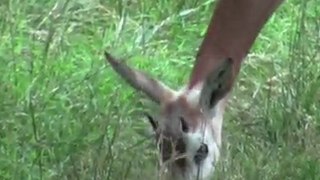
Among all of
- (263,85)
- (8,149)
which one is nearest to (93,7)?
(263,85)

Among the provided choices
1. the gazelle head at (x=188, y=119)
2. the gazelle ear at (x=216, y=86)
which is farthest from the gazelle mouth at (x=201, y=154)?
the gazelle ear at (x=216, y=86)

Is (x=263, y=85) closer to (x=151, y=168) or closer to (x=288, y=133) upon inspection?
(x=288, y=133)

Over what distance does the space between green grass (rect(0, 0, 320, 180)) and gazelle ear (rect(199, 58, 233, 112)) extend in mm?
211

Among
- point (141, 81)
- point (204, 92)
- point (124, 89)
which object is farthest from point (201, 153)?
point (124, 89)

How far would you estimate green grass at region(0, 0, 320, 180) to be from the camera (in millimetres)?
4957

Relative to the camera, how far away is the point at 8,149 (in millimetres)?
5195

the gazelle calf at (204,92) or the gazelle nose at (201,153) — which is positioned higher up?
the gazelle calf at (204,92)

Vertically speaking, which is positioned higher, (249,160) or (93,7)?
(93,7)

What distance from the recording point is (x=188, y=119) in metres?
5.04

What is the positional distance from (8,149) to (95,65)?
1061 mm

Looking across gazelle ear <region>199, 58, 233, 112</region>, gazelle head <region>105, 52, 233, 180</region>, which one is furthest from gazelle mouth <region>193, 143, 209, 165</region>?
gazelle ear <region>199, 58, 233, 112</region>

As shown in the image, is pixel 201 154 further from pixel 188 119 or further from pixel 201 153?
pixel 188 119

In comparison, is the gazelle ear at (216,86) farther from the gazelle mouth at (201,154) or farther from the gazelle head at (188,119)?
the gazelle mouth at (201,154)

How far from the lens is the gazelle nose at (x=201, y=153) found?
5.01 metres
